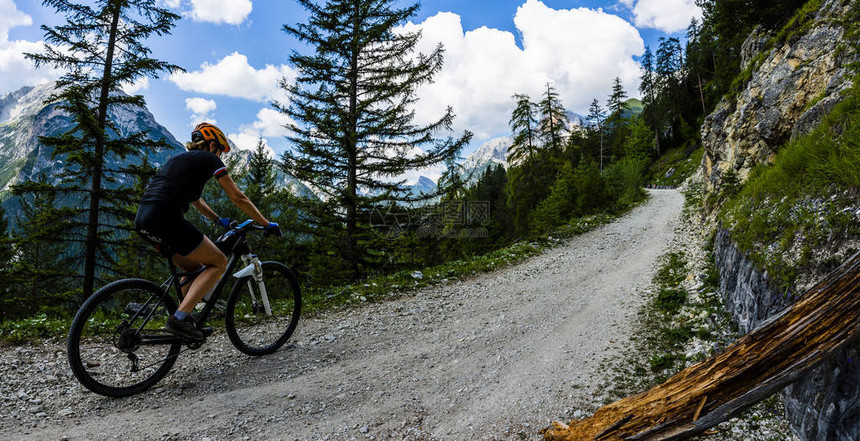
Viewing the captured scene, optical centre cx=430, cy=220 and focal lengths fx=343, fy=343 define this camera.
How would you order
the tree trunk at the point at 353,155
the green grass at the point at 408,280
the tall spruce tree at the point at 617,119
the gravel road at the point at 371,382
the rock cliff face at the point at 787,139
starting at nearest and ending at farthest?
the rock cliff face at the point at 787,139 < the gravel road at the point at 371,382 < the green grass at the point at 408,280 < the tree trunk at the point at 353,155 < the tall spruce tree at the point at 617,119

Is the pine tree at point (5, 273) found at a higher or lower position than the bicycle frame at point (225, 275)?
higher

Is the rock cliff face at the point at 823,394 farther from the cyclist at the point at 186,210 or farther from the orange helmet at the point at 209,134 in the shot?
the orange helmet at the point at 209,134

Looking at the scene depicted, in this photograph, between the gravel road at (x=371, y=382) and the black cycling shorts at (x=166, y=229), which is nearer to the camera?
Result: the gravel road at (x=371, y=382)

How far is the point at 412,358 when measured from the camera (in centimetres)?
510

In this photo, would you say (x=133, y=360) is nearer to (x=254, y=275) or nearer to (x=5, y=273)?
(x=254, y=275)

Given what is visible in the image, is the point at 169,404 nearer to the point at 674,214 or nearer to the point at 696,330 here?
the point at 696,330

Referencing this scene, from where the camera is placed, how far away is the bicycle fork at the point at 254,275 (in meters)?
5.02

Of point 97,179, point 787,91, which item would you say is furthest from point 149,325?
point 787,91

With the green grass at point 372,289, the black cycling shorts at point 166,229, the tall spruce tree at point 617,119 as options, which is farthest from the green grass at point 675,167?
the black cycling shorts at point 166,229

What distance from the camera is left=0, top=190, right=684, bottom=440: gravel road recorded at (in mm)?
3514

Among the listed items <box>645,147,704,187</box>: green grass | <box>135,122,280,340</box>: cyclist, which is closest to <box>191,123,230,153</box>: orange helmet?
<box>135,122,280,340</box>: cyclist

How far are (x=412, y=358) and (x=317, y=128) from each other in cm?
973

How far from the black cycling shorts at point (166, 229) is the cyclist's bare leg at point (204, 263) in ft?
0.35

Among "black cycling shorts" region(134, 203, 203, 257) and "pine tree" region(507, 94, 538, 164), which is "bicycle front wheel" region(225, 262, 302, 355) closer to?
"black cycling shorts" region(134, 203, 203, 257)
